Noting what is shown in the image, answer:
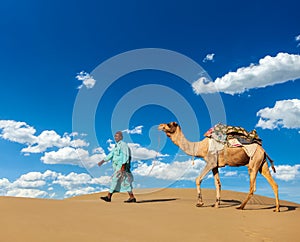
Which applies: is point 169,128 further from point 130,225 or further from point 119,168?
point 130,225

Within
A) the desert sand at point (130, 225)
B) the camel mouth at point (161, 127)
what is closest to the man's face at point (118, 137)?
the camel mouth at point (161, 127)

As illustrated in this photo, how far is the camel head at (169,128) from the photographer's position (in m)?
13.7

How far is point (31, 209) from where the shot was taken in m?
8.20

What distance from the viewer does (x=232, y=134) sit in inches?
515

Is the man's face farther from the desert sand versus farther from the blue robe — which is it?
the desert sand

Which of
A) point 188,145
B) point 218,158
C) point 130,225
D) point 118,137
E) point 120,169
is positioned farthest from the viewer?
point 188,145

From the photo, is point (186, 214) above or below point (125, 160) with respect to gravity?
below

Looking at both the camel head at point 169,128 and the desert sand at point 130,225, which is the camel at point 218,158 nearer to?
the camel head at point 169,128

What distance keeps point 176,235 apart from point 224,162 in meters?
6.67

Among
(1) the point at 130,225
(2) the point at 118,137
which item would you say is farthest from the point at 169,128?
(1) the point at 130,225

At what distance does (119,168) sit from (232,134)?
4.28 m

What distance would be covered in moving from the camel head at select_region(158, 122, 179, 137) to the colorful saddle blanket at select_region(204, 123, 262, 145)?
1371 millimetres

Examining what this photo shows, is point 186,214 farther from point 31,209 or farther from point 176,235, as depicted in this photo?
point 31,209

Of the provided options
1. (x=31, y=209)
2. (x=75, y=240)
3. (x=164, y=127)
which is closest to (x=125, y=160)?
(x=164, y=127)
